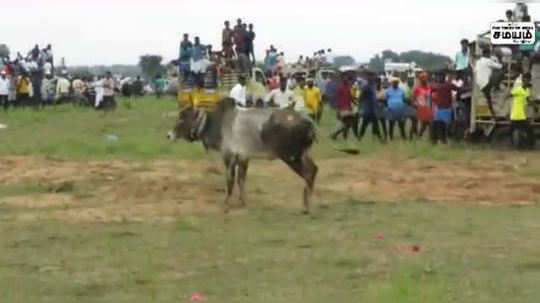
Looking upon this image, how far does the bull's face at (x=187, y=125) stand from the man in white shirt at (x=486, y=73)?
937cm

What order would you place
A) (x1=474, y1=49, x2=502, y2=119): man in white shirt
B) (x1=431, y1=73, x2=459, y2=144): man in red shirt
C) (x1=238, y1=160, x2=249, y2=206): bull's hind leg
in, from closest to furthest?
(x1=238, y1=160, x2=249, y2=206): bull's hind leg → (x1=474, y1=49, x2=502, y2=119): man in white shirt → (x1=431, y1=73, x2=459, y2=144): man in red shirt

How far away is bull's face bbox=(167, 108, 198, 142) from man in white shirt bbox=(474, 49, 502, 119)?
937cm

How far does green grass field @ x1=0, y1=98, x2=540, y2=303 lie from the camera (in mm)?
9273

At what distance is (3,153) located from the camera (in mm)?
22906

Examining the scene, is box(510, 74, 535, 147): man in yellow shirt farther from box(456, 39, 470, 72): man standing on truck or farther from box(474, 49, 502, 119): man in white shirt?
box(456, 39, 470, 72): man standing on truck

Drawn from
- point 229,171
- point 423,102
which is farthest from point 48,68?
point 229,171

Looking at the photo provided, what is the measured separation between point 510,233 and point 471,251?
1439 millimetres

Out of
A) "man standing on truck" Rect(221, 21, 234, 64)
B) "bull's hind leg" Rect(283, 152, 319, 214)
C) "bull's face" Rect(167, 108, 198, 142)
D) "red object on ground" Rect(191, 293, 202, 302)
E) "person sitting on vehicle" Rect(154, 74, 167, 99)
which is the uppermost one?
"man standing on truck" Rect(221, 21, 234, 64)

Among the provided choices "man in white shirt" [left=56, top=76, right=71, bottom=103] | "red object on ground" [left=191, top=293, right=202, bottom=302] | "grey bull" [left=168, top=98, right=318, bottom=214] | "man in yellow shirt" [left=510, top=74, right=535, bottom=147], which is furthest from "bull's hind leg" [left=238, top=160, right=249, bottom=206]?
"man in white shirt" [left=56, top=76, right=71, bottom=103]

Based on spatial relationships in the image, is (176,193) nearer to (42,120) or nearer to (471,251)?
(471,251)

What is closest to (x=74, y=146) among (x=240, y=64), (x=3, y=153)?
(x=3, y=153)

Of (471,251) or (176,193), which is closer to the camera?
(471,251)

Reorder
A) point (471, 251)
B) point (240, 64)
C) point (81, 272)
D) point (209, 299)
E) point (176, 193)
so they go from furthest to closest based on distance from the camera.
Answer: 1. point (240, 64)
2. point (176, 193)
3. point (471, 251)
4. point (81, 272)
5. point (209, 299)

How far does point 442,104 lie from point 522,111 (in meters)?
1.93
